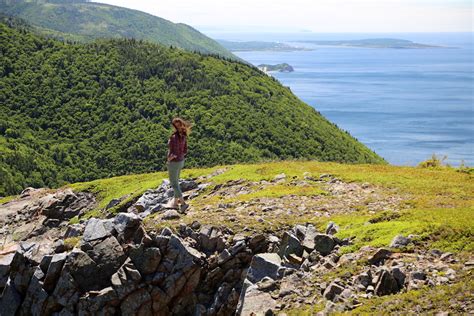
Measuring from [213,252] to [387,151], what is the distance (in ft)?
449

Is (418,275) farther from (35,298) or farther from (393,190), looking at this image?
(35,298)

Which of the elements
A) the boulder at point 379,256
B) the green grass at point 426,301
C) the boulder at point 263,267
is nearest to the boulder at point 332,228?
the boulder at point 263,267

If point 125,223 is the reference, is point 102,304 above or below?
below

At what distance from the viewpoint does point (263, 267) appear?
15531 mm

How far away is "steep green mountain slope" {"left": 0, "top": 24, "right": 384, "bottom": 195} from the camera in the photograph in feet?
351

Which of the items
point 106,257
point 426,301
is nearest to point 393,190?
point 426,301

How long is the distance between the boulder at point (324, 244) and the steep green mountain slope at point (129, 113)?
84120 mm

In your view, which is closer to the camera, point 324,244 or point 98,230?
point 324,244

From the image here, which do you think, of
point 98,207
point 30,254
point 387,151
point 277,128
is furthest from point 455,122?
point 30,254

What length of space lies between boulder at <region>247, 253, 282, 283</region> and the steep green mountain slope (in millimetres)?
83277

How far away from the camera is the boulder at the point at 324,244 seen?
15617 mm

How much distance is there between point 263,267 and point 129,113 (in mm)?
111234

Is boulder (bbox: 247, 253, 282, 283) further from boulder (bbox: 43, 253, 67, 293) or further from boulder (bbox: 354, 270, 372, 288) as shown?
boulder (bbox: 43, 253, 67, 293)

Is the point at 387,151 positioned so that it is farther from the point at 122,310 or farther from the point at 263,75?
the point at 122,310
